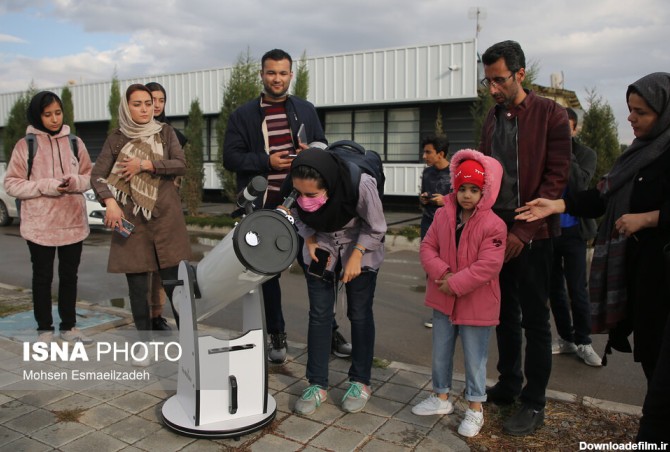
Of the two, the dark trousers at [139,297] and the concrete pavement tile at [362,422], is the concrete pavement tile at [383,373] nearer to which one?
the concrete pavement tile at [362,422]

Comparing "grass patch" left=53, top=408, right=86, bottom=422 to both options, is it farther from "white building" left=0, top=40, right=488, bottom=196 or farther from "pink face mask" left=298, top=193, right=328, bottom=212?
"white building" left=0, top=40, right=488, bottom=196

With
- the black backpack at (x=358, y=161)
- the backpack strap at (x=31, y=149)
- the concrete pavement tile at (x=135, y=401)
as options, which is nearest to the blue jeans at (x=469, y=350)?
the black backpack at (x=358, y=161)

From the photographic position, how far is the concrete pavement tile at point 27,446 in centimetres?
301

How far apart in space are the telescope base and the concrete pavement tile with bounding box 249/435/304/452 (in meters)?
0.09

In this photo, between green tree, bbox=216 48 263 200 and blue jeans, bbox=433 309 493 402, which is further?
green tree, bbox=216 48 263 200

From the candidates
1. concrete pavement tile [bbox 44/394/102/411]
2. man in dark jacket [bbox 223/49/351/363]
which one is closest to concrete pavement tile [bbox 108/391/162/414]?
concrete pavement tile [bbox 44/394/102/411]

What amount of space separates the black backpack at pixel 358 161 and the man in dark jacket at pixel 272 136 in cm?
54

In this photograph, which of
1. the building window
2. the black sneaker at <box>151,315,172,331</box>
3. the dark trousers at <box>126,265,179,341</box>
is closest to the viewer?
the dark trousers at <box>126,265,179,341</box>

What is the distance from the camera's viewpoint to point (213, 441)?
3.15 metres

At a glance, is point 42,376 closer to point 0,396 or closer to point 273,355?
point 0,396

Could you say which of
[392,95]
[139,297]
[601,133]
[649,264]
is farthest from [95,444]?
[392,95]

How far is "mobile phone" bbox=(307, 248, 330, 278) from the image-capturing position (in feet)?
11.5

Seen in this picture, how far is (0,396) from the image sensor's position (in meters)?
3.71

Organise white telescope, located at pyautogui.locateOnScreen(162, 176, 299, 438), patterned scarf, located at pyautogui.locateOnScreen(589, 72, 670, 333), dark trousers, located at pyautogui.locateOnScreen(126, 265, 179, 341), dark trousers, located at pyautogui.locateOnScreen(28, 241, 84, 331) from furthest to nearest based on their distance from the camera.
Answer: dark trousers, located at pyautogui.locateOnScreen(28, 241, 84, 331), dark trousers, located at pyautogui.locateOnScreen(126, 265, 179, 341), white telescope, located at pyautogui.locateOnScreen(162, 176, 299, 438), patterned scarf, located at pyautogui.locateOnScreen(589, 72, 670, 333)
